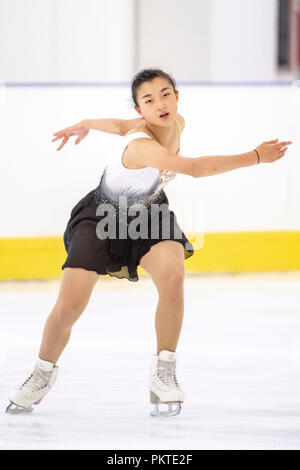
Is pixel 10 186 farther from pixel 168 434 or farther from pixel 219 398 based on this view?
pixel 168 434

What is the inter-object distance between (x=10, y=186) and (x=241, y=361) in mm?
2187

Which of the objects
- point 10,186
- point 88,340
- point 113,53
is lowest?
point 88,340

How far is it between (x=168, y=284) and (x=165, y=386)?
0.81 ft

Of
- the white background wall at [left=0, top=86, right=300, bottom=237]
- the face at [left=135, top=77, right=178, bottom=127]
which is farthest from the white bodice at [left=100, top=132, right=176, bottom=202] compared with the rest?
the white background wall at [left=0, top=86, right=300, bottom=237]

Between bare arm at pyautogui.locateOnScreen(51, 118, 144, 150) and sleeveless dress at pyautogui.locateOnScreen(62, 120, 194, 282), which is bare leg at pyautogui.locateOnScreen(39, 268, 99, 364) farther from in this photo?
bare arm at pyautogui.locateOnScreen(51, 118, 144, 150)

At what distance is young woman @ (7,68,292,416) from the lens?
2.06 meters

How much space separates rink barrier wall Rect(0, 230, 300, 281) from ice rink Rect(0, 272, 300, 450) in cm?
18

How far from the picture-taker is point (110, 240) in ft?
6.91

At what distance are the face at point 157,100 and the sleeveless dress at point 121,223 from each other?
0.05 meters

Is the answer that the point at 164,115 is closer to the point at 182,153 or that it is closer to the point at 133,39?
the point at 182,153

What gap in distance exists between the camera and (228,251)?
481 cm

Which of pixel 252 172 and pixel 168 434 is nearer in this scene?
pixel 168 434

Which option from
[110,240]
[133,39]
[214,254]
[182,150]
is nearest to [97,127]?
[110,240]
